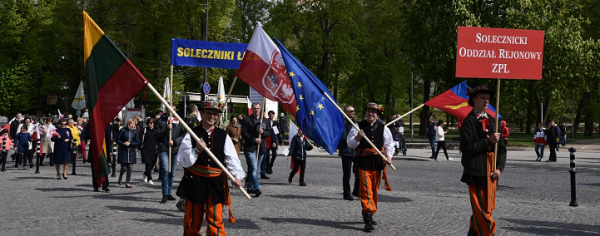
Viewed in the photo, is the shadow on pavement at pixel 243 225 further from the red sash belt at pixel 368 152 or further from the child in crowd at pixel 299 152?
the child in crowd at pixel 299 152

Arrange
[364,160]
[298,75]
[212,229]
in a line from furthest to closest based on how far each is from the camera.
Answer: [298,75] → [364,160] → [212,229]

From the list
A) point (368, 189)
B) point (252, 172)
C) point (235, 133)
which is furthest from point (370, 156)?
point (235, 133)

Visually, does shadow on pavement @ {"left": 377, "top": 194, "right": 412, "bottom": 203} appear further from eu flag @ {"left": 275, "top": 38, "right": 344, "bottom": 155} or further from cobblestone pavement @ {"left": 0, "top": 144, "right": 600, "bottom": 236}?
eu flag @ {"left": 275, "top": 38, "right": 344, "bottom": 155}

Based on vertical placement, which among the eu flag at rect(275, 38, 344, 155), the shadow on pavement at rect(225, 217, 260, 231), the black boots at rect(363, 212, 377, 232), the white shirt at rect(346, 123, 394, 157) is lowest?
the shadow on pavement at rect(225, 217, 260, 231)

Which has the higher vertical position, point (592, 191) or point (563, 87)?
point (563, 87)

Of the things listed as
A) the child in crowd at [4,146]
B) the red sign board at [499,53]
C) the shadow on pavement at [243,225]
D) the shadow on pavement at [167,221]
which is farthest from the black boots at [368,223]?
the child in crowd at [4,146]

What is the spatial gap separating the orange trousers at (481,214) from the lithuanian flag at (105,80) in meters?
3.97

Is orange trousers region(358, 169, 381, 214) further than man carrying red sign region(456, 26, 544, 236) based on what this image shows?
Yes

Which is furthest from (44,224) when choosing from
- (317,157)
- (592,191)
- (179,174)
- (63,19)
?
(63,19)

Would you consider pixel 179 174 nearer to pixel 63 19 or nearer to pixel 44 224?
pixel 44 224

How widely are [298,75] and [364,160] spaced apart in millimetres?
2039

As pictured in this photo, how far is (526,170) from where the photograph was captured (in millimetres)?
19516

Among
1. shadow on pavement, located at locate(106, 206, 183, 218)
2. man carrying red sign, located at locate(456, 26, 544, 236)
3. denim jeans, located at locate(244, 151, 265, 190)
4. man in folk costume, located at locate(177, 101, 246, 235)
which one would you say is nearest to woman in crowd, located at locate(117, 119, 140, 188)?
denim jeans, located at locate(244, 151, 265, 190)

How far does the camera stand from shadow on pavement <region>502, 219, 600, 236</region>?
826 cm
